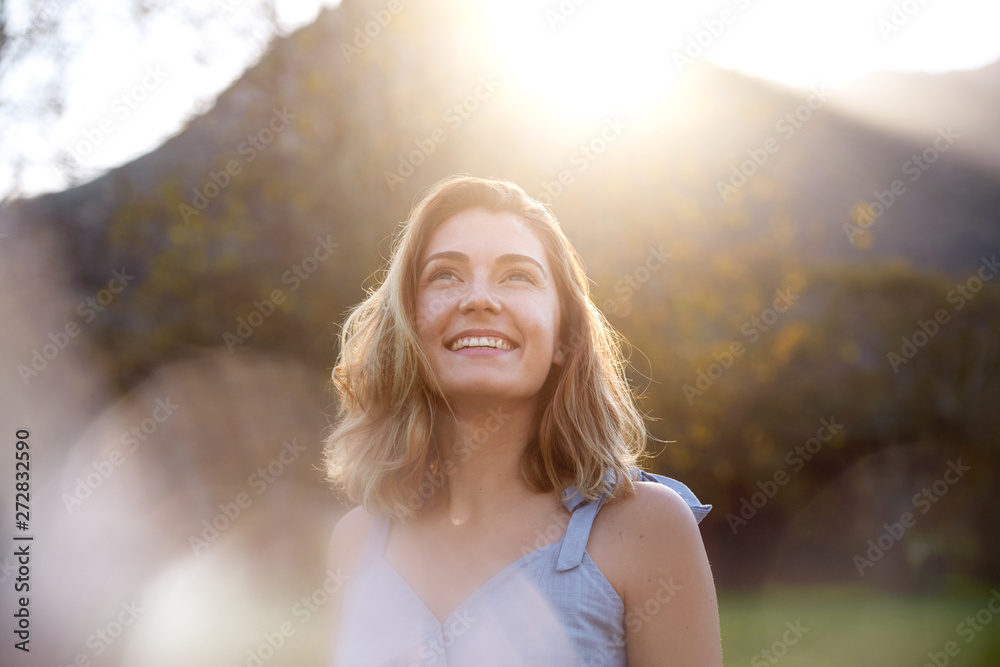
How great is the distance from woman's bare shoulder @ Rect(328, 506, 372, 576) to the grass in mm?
4021

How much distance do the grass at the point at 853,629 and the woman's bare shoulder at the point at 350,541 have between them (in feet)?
13.2

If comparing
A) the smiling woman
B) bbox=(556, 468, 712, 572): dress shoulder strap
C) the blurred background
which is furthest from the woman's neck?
the blurred background

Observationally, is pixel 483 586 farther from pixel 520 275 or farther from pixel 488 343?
pixel 520 275

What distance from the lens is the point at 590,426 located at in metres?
2.05

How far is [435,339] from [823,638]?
4.69 m

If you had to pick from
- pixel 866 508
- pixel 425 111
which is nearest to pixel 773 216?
pixel 866 508

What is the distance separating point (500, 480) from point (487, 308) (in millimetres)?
485

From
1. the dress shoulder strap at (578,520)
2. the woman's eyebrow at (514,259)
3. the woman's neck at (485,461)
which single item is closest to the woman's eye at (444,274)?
the woman's eyebrow at (514,259)

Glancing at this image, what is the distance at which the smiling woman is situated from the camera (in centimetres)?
170

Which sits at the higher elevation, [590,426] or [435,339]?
[435,339]

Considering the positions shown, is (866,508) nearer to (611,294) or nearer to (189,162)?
(611,294)

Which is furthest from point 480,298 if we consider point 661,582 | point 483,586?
point 661,582

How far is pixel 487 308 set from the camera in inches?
74.8

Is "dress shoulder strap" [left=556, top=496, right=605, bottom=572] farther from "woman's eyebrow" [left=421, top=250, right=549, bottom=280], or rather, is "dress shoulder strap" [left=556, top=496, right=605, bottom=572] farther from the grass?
the grass
